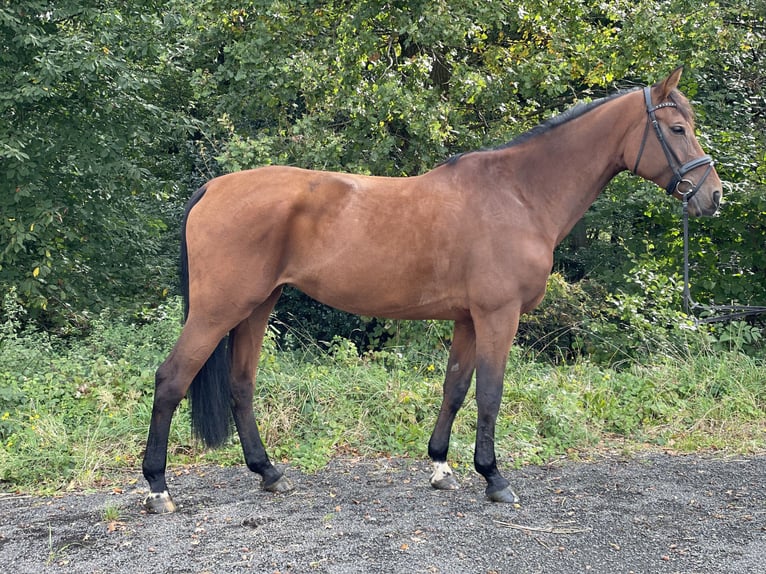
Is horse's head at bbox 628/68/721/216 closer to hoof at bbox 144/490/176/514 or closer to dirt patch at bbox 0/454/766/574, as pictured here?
dirt patch at bbox 0/454/766/574

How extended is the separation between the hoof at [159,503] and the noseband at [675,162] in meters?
3.36

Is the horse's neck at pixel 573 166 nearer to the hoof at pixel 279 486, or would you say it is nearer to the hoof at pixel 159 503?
the hoof at pixel 279 486

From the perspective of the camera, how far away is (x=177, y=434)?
516 cm

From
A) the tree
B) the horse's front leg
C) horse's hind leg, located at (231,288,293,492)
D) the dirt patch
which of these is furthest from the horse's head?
the tree

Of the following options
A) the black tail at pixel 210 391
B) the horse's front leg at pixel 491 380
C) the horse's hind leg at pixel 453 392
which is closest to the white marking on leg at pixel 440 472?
the horse's hind leg at pixel 453 392

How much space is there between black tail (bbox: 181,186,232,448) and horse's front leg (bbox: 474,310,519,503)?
1.59m

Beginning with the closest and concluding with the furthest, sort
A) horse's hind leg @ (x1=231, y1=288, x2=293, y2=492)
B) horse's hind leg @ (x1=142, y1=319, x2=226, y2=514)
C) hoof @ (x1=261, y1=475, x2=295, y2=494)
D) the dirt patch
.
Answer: the dirt patch
horse's hind leg @ (x1=142, y1=319, x2=226, y2=514)
hoof @ (x1=261, y1=475, x2=295, y2=494)
horse's hind leg @ (x1=231, y1=288, x2=293, y2=492)

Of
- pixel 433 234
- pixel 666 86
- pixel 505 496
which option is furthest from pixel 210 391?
pixel 666 86

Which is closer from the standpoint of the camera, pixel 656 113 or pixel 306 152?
pixel 656 113

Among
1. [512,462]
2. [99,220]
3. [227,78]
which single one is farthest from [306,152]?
[512,462]

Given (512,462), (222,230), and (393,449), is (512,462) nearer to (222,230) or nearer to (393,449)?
(393,449)

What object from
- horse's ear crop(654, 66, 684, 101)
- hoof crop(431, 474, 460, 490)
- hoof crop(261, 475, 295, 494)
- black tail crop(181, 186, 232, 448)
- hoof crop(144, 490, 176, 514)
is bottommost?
hoof crop(144, 490, 176, 514)

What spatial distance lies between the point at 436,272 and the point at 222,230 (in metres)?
1.28

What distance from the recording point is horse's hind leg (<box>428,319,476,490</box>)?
437cm
